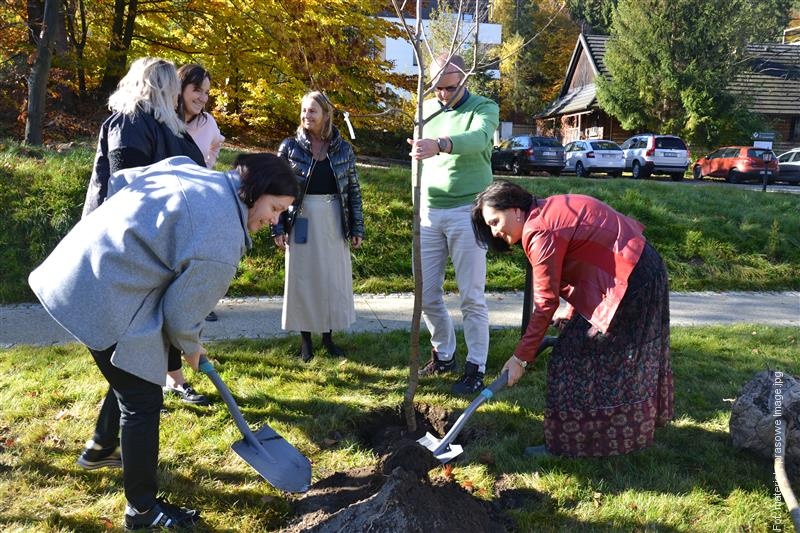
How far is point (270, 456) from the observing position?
296 cm

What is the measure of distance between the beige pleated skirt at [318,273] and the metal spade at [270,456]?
1.41 metres

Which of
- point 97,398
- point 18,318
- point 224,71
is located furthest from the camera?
point 224,71

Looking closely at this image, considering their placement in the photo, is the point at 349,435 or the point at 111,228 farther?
the point at 349,435

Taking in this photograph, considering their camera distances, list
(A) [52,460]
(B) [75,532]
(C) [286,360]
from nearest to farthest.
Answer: (B) [75,532] → (A) [52,460] → (C) [286,360]

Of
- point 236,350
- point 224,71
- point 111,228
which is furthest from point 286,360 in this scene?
point 224,71

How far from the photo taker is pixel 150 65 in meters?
3.19

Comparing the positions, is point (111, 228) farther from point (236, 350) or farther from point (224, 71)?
point (224, 71)

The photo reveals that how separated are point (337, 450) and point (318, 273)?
1409 millimetres

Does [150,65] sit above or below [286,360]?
above

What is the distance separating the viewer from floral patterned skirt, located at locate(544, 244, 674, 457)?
3.02 meters

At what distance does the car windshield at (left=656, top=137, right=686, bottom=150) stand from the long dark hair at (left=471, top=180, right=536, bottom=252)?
1969cm

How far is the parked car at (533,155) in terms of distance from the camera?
66.7 feet

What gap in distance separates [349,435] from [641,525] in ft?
5.03

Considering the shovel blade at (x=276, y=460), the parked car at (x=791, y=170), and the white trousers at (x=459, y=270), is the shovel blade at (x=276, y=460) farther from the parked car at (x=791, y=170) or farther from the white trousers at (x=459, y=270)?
the parked car at (x=791, y=170)
